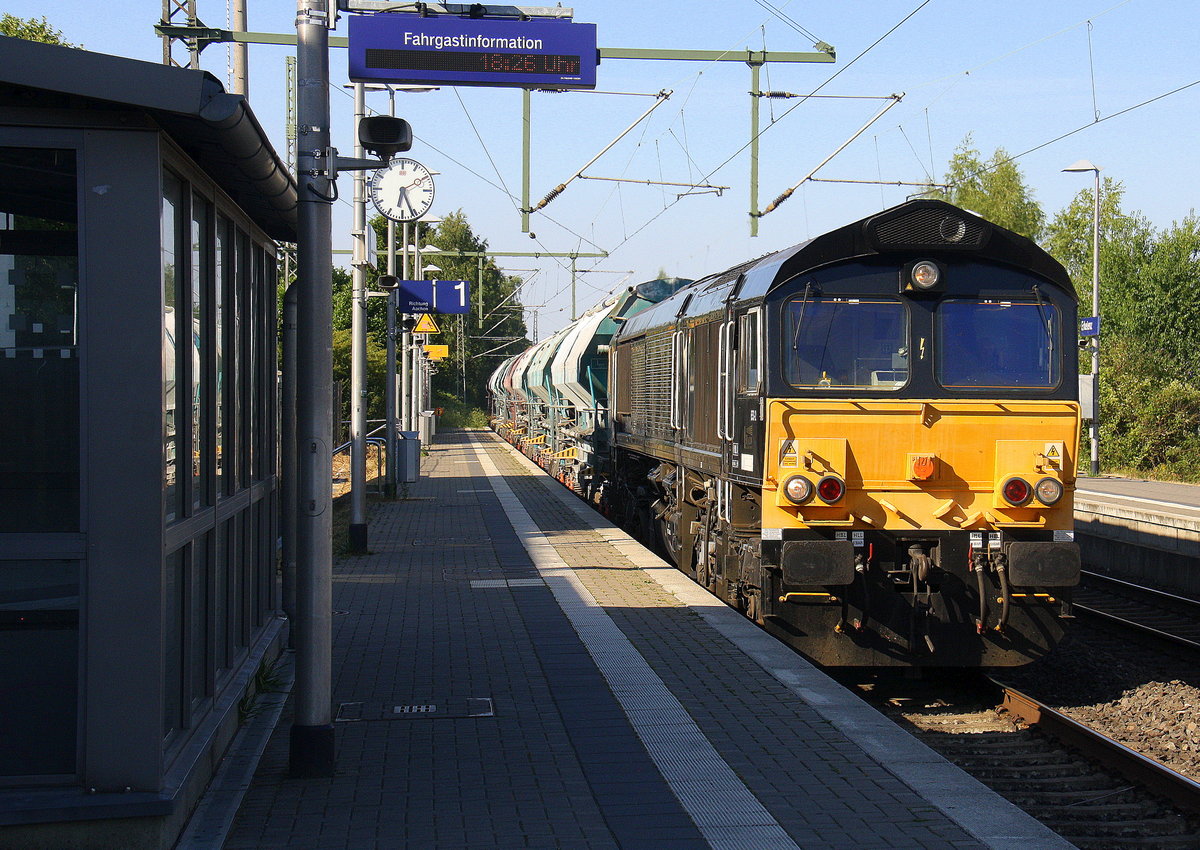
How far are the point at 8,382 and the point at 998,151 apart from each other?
66.5 meters

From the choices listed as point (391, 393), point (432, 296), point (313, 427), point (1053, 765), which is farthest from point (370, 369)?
point (313, 427)

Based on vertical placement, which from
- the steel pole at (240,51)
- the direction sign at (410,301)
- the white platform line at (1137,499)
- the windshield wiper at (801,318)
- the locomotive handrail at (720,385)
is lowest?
the white platform line at (1137,499)

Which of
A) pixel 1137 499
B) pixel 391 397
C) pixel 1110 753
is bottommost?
pixel 1110 753

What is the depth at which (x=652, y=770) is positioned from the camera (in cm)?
599

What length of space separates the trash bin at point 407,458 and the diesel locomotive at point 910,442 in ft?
41.4

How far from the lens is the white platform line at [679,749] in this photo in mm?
5152

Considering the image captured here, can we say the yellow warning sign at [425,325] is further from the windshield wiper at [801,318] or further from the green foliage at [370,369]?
the windshield wiper at [801,318]

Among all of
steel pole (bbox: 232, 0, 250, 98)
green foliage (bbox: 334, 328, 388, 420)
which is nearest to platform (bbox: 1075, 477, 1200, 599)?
steel pole (bbox: 232, 0, 250, 98)

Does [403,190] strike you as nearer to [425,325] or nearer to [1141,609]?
[425,325]

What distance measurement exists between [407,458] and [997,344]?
14.1m

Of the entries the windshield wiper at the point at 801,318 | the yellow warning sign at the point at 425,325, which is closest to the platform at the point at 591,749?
the windshield wiper at the point at 801,318

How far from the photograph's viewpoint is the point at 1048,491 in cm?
866

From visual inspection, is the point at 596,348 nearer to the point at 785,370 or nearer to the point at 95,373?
the point at 785,370

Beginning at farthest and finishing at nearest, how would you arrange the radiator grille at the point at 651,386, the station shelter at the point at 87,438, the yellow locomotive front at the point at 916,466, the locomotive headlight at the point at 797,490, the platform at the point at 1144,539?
the platform at the point at 1144,539
the radiator grille at the point at 651,386
the yellow locomotive front at the point at 916,466
the locomotive headlight at the point at 797,490
the station shelter at the point at 87,438
